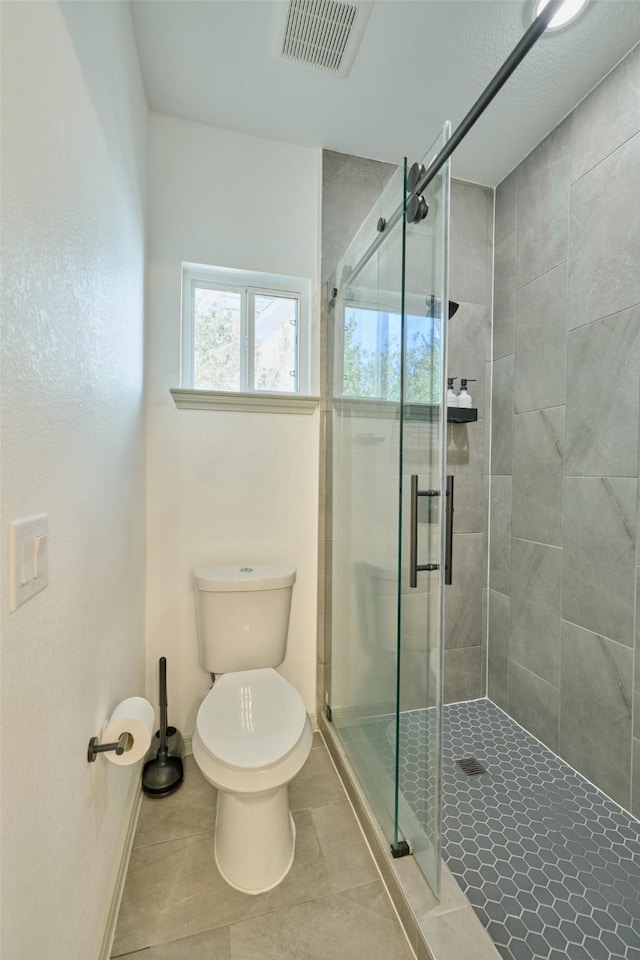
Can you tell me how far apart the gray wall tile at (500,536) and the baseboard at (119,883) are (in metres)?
1.74

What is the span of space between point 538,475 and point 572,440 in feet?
0.73

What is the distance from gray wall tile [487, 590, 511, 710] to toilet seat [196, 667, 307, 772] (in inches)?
45.5

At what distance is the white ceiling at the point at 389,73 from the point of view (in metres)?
1.35

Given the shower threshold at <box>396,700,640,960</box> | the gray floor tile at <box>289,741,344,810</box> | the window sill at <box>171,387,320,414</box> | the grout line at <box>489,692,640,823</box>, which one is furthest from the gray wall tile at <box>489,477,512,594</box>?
the gray floor tile at <box>289,741,344,810</box>

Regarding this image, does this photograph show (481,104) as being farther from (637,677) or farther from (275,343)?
(637,677)

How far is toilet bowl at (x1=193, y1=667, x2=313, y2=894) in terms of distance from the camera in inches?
44.6

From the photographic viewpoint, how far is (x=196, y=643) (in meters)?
1.77

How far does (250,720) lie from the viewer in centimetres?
132

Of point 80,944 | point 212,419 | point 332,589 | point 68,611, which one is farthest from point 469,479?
point 80,944

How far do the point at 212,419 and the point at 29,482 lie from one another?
1176 mm

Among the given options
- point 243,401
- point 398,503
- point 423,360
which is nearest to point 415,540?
point 398,503

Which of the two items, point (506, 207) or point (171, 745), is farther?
point (506, 207)

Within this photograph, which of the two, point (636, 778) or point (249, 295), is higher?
point (249, 295)

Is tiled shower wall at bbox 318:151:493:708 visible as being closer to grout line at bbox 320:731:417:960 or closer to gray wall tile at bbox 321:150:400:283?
gray wall tile at bbox 321:150:400:283
